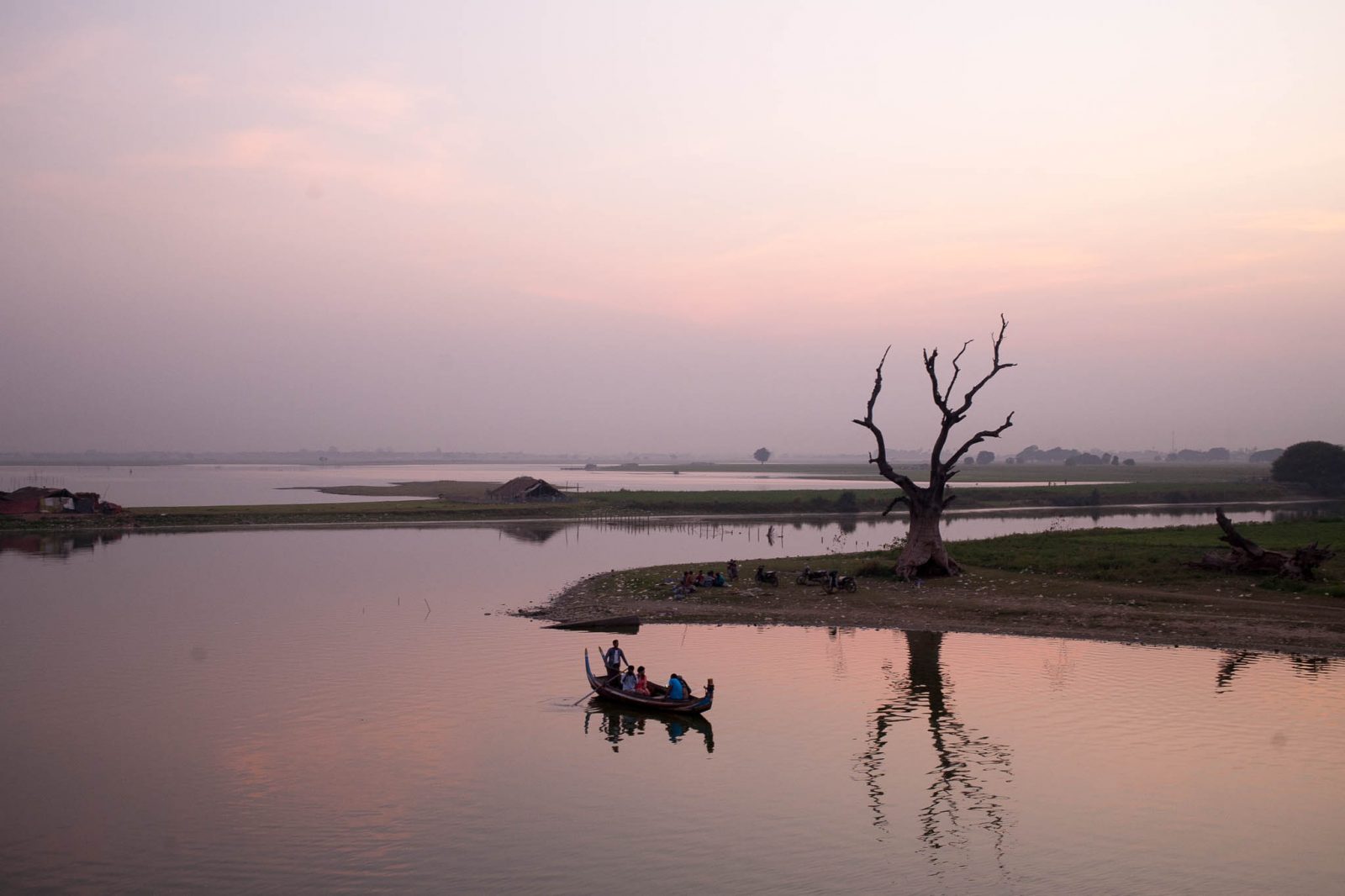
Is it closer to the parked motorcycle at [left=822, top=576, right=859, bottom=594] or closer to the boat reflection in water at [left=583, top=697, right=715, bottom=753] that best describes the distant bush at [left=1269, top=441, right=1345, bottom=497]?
the parked motorcycle at [left=822, top=576, right=859, bottom=594]

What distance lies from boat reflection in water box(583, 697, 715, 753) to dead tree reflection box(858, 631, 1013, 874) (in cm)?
402

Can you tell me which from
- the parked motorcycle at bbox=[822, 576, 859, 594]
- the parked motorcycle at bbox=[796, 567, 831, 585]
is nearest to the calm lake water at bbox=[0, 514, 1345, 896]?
the parked motorcycle at bbox=[822, 576, 859, 594]

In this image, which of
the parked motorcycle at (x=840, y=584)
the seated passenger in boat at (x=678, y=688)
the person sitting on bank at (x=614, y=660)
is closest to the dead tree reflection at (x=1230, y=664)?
the seated passenger in boat at (x=678, y=688)

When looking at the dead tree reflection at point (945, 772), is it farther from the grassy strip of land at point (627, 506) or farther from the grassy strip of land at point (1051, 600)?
the grassy strip of land at point (627, 506)

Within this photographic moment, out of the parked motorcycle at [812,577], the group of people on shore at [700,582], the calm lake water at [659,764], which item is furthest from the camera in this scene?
the parked motorcycle at [812,577]

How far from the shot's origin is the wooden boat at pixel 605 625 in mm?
36656

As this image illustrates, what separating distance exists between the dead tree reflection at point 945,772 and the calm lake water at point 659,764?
0.26ft

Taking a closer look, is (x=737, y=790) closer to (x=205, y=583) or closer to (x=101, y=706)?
(x=101, y=706)

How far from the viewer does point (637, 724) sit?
2512 cm

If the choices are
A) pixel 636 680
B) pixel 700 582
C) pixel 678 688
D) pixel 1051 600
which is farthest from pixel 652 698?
pixel 1051 600

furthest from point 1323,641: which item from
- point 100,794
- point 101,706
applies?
point 101,706

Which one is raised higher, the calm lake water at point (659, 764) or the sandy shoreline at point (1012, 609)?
the sandy shoreline at point (1012, 609)

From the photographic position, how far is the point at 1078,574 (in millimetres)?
42875

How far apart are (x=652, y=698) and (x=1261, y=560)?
27.4 metres
